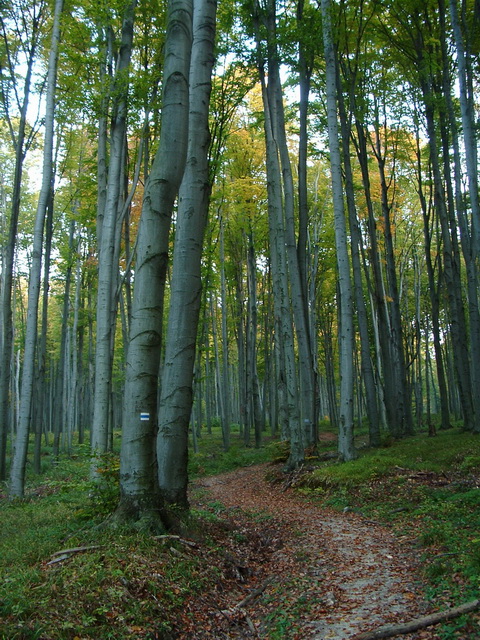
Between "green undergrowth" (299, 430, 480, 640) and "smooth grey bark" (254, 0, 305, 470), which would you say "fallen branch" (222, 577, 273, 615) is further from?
"smooth grey bark" (254, 0, 305, 470)

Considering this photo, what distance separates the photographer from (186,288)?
606cm

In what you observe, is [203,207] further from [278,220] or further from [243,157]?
[243,157]

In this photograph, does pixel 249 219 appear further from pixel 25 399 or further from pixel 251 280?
pixel 25 399

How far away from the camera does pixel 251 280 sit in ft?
69.5

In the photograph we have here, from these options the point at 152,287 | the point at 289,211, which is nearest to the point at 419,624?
the point at 152,287

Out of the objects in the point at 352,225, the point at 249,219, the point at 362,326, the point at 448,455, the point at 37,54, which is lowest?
the point at 448,455

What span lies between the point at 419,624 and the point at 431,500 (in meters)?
4.17

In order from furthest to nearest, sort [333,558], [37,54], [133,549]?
[37,54]
[333,558]
[133,549]

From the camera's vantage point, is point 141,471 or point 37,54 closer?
point 141,471

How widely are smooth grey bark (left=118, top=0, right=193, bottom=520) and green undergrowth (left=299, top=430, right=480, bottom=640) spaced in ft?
9.61

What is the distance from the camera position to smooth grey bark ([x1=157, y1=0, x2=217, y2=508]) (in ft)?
19.2

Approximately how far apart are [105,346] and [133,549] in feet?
18.7

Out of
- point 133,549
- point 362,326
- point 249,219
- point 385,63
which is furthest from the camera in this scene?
point 249,219

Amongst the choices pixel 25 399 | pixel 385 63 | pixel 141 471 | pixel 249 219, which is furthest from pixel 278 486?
pixel 385 63
